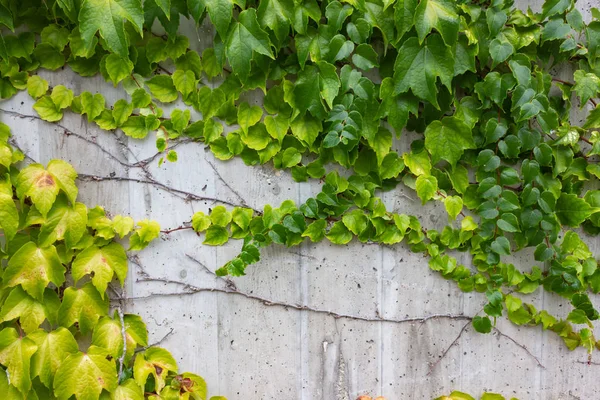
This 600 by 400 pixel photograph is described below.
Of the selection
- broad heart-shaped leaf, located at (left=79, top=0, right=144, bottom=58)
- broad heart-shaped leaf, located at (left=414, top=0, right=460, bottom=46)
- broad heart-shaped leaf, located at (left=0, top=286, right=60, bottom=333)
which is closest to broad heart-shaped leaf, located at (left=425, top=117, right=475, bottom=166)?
broad heart-shaped leaf, located at (left=414, top=0, right=460, bottom=46)

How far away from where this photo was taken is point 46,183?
47.1 inches

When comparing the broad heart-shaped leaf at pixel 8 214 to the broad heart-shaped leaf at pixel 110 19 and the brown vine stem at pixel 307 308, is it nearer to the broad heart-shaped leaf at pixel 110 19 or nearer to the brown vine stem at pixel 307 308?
the brown vine stem at pixel 307 308

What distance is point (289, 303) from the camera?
4.63ft

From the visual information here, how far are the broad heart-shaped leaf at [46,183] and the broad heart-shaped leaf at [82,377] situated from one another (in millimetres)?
406

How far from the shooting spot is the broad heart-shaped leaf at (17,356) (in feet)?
3.96

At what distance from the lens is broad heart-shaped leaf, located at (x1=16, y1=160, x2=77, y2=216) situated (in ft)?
→ 3.90

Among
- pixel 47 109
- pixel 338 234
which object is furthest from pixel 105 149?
pixel 338 234

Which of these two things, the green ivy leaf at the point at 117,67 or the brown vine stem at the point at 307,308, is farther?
the brown vine stem at the point at 307,308

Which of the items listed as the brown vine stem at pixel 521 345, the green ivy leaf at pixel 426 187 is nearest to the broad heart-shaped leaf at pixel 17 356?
the green ivy leaf at pixel 426 187

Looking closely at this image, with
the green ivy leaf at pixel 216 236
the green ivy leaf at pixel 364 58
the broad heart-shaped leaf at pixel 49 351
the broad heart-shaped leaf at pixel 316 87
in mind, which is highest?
the green ivy leaf at pixel 364 58

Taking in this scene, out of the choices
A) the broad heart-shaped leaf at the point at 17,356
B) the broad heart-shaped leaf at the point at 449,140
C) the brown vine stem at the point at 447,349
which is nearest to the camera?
the broad heart-shaped leaf at the point at 17,356

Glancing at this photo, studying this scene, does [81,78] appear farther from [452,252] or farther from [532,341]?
[532,341]

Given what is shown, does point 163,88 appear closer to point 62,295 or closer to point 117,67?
point 117,67

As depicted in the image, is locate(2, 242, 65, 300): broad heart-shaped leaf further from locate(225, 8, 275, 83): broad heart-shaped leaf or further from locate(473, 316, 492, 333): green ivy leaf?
locate(473, 316, 492, 333): green ivy leaf
